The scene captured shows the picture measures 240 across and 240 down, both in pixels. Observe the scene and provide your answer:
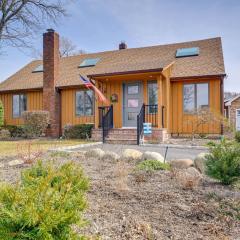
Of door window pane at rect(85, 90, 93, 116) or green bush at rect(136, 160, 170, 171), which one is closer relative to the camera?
green bush at rect(136, 160, 170, 171)

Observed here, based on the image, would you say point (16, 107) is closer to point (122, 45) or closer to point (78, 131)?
point (78, 131)

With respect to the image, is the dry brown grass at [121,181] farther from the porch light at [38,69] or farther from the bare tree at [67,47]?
the bare tree at [67,47]

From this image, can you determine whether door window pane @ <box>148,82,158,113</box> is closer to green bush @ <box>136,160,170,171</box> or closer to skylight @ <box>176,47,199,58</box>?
skylight @ <box>176,47,199,58</box>

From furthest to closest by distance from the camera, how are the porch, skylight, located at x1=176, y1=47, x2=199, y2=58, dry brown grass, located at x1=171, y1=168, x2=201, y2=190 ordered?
skylight, located at x1=176, y1=47, x2=199, y2=58
the porch
dry brown grass, located at x1=171, y1=168, x2=201, y2=190

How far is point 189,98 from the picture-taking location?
1404 centimetres

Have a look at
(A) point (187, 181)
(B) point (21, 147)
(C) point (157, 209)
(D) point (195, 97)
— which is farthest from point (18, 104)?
(C) point (157, 209)

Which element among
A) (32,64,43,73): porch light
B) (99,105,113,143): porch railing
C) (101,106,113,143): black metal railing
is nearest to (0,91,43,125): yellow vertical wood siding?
(32,64,43,73): porch light

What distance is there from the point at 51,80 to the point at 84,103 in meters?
2.30

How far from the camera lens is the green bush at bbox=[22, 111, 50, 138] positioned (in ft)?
47.4

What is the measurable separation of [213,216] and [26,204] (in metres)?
2.24

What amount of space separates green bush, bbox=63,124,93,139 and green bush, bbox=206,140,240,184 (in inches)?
387

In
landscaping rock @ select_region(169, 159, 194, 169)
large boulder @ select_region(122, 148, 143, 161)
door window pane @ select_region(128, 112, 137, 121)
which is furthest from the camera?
door window pane @ select_region(128, 112, 137, 121)

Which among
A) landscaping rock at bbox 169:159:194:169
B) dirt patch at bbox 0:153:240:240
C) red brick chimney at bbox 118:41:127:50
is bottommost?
dirt patch at bbox 0:153:240:240

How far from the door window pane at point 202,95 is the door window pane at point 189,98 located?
0.24 metres
